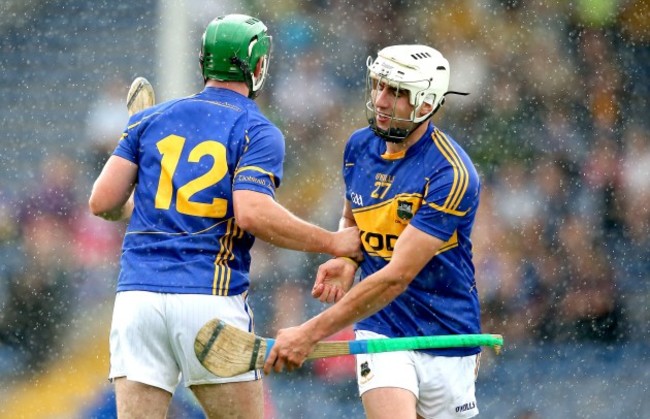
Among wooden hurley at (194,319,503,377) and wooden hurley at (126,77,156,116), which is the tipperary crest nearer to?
wooden hurley at (194,319,503,377)

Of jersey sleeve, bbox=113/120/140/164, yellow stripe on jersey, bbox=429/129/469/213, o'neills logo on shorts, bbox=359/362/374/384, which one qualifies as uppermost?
jersey sleeve, bbox=113/120/140/164

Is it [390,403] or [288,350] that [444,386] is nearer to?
[390,403]

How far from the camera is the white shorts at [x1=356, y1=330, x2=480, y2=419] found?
4457mm

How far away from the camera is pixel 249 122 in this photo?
14.0 ft

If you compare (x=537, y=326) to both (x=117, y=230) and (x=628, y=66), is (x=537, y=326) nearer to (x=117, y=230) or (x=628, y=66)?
(x=628, y=66)

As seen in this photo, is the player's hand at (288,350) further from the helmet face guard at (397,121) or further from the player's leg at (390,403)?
the helmet face guard at (397,121)

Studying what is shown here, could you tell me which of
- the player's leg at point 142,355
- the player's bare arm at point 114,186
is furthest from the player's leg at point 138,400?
the player's bare arm at point 114,186

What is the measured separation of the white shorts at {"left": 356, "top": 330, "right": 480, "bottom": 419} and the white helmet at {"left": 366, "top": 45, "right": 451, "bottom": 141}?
0.80 meters

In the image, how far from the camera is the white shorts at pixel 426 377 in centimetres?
446

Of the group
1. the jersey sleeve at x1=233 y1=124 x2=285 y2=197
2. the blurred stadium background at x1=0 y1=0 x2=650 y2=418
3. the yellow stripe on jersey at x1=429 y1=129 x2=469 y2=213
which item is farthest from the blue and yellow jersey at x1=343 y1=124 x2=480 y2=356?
the blurred stadium background at x1=0 y1=0 x2=650 y2=418

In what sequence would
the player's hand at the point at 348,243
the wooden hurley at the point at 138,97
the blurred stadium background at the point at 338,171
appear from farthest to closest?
the blurred stadium background at the point at 338,171 → the wooden hurley at the point at 138,97 → the player's hand at the point at 348,243

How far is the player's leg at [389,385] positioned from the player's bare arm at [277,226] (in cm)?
43

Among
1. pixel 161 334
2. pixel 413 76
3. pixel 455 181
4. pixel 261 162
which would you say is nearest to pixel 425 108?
pixel 413 76

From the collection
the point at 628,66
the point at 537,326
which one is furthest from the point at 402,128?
the point at 628,66
